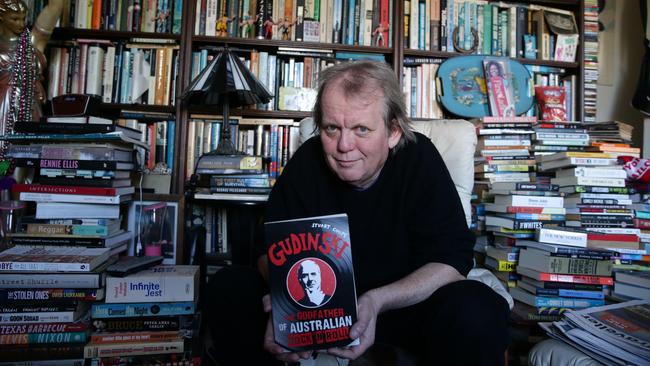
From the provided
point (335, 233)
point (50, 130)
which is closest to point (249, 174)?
point (50, 130)

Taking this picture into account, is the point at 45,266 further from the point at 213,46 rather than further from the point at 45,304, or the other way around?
the point at 213,46

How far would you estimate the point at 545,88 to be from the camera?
2117mm

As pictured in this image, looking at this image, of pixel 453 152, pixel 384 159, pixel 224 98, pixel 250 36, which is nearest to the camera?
pixel 384 159

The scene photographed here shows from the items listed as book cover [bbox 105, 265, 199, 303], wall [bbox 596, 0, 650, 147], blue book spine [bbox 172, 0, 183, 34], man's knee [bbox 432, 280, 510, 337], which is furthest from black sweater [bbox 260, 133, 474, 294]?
wall [bbox 596, 0, 650, 147]

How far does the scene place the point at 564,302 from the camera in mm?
1248

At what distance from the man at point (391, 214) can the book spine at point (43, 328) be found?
2.09 feet

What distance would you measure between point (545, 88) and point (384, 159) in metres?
1.54

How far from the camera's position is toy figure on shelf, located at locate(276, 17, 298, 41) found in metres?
2.06

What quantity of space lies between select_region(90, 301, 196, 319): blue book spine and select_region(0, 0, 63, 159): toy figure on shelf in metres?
0.81

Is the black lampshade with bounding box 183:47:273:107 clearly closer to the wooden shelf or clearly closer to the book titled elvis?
the wooden shelf

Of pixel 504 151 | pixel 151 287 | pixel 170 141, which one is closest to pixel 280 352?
pixel 151 287

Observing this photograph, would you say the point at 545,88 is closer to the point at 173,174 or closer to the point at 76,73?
the point at 173,174

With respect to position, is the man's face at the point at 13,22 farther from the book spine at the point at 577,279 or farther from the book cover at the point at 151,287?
the book spine at the point at 577,279

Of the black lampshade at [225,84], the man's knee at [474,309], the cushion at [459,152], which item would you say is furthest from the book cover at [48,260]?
the cushion at [459,152]
